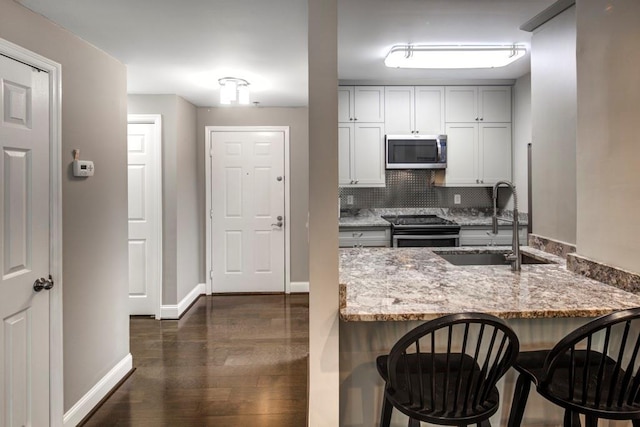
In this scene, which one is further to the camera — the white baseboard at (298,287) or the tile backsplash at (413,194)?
the white baseboard at (298,287)

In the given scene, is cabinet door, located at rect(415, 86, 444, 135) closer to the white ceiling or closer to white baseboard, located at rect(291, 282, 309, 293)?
the white ceiling

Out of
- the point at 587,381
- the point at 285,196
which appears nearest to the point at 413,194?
the point at 285,196

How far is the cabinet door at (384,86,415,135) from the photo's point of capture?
445 centimetres

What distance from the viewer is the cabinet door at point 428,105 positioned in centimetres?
446

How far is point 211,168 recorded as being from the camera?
16.9ft

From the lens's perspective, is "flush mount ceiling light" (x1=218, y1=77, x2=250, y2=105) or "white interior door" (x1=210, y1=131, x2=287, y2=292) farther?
"white interior door" (x1=210, y1=131, x2=287, y2=292)

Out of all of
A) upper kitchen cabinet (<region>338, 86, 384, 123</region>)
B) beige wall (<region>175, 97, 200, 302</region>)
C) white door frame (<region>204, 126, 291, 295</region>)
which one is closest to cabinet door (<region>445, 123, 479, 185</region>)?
upper kitchen cabinet (<region>338, 86, 384, 123</region>)

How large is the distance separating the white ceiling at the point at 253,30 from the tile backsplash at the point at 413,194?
1430 mm

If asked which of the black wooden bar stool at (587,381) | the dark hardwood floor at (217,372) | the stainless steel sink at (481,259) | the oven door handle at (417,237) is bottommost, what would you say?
the dark hardwood floor at (217,372)

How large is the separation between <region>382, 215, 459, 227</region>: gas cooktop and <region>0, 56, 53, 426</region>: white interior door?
2969mm

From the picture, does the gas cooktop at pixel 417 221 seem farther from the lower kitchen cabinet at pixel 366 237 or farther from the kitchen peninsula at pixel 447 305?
the kitchen peninsula at pixel 447 305

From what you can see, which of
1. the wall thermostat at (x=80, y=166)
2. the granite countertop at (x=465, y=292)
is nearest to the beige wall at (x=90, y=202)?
the wall thermostat at (x=80, y=166)

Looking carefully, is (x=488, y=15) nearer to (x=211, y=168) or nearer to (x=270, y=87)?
(x=270, y=87)

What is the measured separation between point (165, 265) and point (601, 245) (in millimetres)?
3809
